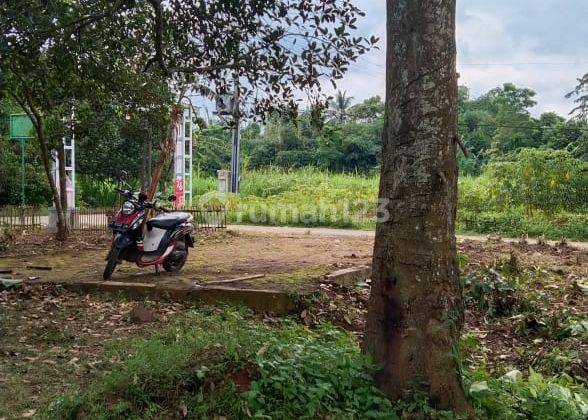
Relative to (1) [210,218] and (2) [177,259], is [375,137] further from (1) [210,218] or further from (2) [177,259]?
(2) [177,259]

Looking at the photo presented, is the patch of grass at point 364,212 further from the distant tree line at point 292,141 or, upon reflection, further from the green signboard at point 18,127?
the green signboard at point 18,127

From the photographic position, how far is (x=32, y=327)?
15.2 ft

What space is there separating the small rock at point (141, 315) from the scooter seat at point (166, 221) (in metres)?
1.86

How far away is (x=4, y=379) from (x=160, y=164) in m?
7.78

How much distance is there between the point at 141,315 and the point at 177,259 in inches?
83.8

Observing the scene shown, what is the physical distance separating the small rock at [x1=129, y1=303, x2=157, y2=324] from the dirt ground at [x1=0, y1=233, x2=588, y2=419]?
0.01 metres

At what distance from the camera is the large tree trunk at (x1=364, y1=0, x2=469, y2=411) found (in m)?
3.16

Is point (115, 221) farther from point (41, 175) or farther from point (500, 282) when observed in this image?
point (41, 175)

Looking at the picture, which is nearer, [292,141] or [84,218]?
[84,218]

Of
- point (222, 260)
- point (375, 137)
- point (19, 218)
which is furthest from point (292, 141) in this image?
point (222, 260)

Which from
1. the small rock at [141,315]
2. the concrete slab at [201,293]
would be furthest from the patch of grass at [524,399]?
the small rock at [141,315]

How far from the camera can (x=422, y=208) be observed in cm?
317

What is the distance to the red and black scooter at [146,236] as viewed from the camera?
635 cm

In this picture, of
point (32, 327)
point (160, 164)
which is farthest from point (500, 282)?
point (160, 164)
